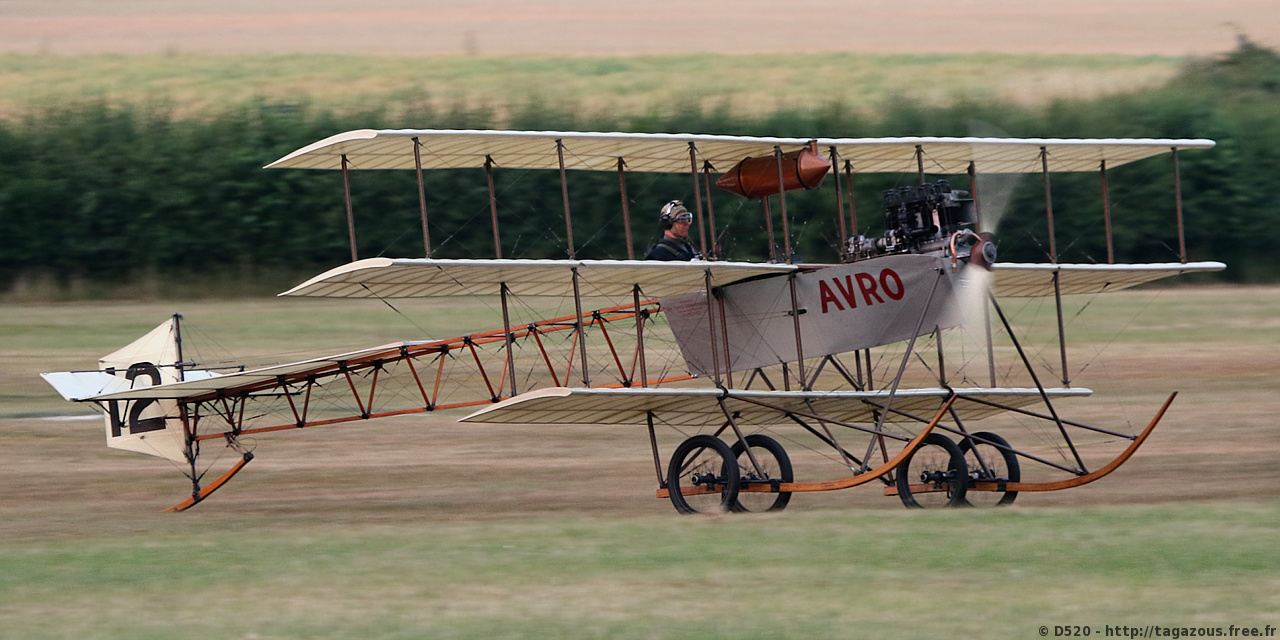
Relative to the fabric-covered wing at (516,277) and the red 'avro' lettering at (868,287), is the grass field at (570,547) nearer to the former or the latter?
the red 'avro' lettering at (868,287)

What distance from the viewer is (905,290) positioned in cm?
1309

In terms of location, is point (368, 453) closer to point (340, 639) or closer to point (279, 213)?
point (340, 639)

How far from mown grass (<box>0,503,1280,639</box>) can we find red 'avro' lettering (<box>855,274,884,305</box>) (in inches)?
84.4

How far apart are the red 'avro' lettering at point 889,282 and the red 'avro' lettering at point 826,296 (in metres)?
0.46

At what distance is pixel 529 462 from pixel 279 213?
14.6 metres

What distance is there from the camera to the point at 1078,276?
1434cm

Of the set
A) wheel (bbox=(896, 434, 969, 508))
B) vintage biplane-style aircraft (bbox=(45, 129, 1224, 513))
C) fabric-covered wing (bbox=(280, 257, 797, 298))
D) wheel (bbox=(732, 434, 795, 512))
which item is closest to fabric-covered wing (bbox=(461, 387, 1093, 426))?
vintage biplane-style aircraft (bbox=(45, 129, 1224, 513))

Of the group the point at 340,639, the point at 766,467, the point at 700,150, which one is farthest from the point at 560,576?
the point at 700,150

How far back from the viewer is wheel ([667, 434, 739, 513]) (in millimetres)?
13000

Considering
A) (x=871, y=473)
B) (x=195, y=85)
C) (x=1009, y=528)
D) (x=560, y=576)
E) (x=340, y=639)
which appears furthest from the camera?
(x=195, y=85)

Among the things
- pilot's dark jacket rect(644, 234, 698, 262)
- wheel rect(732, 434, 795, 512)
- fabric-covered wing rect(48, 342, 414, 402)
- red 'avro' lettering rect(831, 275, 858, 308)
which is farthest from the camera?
fabric-covered wing rect(48, 342, 414, 402)

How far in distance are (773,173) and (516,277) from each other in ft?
9.29

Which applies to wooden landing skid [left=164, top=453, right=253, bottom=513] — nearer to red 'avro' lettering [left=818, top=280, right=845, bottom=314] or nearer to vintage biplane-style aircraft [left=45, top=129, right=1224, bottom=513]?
vintage biplane-style aircraft [left=45, top=129, right=1224, bottom=513]

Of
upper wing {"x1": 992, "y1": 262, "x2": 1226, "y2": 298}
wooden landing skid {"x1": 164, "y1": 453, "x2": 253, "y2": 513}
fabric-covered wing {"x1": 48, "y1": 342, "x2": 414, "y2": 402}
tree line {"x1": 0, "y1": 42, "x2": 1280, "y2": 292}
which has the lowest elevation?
wooden landing skid {"x1": 164, "y1": 453, "x2": 253, "y2": 513}
